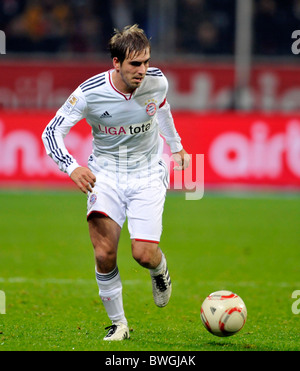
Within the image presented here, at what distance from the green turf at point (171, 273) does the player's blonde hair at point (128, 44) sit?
216 cm

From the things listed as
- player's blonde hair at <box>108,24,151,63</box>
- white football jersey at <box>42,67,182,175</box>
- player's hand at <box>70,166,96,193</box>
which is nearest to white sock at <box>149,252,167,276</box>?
white football jersey at <box>42,67,182,175</box>

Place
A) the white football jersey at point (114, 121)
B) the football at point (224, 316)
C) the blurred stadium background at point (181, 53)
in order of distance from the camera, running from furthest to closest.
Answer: the blurred stadium background at point (181, 53) → the white football jersey at point (114, 121) → the football at point (224, 316)

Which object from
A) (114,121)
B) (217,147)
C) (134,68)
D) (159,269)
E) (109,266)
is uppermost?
(134,68)

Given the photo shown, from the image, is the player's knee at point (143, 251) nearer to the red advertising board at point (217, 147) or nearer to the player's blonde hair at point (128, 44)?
the player's blonde hair at point (128, 44)

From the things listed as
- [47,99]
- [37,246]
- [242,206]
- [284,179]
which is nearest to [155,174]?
[37,246]

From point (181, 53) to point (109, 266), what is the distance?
13.7m

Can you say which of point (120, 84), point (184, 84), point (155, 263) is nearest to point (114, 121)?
point (120, 84)

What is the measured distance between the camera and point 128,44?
17.7 ft

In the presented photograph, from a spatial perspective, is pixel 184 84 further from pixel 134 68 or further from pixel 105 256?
pixel 105 256

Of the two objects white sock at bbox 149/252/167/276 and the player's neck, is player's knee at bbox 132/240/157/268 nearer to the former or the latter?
white sock at bbox 149/252/167/276

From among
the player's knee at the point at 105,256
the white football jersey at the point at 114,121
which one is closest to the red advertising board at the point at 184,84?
the white football jersey at the point at 114,121

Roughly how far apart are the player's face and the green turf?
1977 mm

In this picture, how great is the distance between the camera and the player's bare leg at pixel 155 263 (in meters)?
5.65

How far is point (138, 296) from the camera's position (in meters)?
7.54
